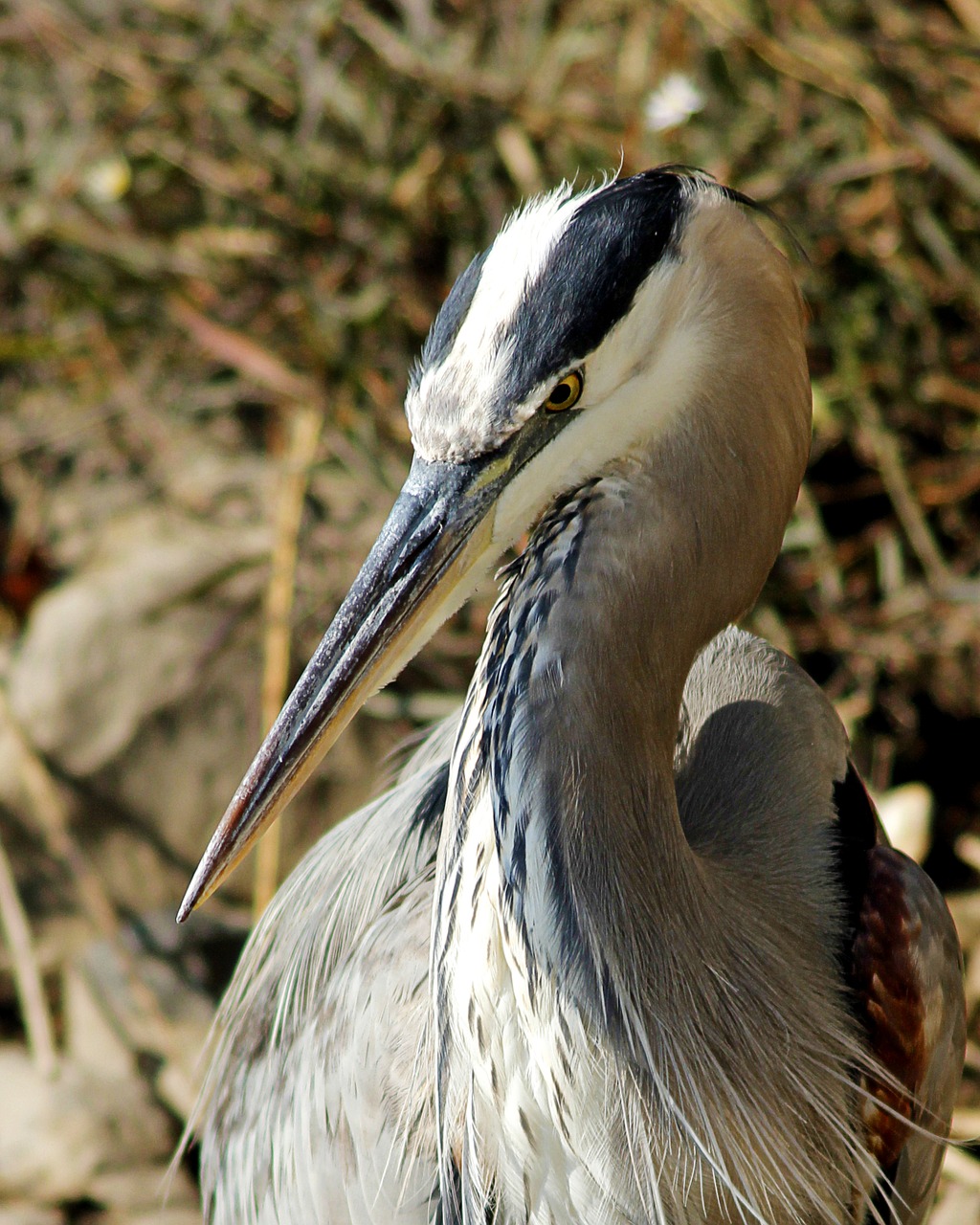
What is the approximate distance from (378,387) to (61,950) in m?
1.16

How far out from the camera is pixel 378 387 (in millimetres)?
2582

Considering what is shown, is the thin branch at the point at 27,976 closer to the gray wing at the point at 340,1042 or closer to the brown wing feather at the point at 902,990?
the gray wing at the point at 340,1042

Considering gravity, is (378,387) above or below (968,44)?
below

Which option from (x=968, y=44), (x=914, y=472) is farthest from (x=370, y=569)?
(x=968, y=44)

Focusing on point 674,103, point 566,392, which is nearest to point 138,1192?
point 566,392

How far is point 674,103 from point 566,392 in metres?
1.66

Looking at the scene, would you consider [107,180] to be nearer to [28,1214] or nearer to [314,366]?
[314,366]

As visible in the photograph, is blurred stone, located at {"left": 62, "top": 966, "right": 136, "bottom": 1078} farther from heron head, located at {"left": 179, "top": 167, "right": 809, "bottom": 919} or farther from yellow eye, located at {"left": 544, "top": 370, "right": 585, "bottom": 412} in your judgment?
yellow eye, located at {"left": 544, "top": 370, "right": 585, "bottom": 412}

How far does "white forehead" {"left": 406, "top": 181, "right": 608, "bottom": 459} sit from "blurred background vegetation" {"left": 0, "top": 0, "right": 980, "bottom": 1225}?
1.38m

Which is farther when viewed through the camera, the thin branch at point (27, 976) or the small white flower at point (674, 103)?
the small white flower at point (674, 103)

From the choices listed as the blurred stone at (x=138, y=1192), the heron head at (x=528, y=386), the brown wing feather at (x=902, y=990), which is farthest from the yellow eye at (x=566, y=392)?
the blurred stone at (x=138, y=1192)

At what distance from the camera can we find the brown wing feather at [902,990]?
4.01ft

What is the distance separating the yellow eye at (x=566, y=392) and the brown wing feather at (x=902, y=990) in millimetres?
561

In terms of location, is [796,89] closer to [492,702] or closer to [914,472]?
[914,472]
